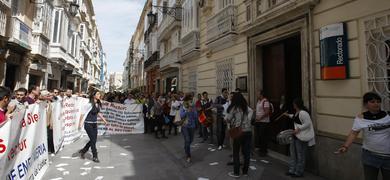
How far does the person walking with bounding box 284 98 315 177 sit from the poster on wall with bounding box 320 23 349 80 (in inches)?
32.6

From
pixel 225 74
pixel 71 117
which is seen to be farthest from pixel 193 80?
pixel 71 117

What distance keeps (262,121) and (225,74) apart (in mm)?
3161

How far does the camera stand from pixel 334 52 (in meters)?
4.47

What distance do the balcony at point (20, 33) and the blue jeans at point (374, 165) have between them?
40.9ft

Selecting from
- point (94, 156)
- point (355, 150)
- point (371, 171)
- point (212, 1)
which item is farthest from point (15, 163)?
point (212, 1)

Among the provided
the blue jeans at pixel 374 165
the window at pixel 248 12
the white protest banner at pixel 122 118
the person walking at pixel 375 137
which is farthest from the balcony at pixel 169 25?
the blue jeans at pixel 374 165

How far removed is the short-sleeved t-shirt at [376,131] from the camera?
9.02 feet

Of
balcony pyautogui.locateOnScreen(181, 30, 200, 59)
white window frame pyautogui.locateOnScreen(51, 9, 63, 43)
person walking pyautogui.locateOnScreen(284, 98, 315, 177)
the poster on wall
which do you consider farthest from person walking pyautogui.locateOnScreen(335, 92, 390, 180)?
white window frame pyautogui.locateOnScreen(51, 9, 63, 43)

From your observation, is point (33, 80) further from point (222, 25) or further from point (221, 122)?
point (221, 122)

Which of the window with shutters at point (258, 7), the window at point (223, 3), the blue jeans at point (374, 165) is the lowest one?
the blue jeans at point (374, 165)

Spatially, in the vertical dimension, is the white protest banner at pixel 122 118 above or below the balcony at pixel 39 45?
below

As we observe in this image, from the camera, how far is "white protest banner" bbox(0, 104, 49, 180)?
294cm

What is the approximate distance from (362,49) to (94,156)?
6.13 m

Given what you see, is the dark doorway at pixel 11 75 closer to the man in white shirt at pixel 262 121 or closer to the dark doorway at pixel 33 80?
the dark doorway at pixel 33 80
